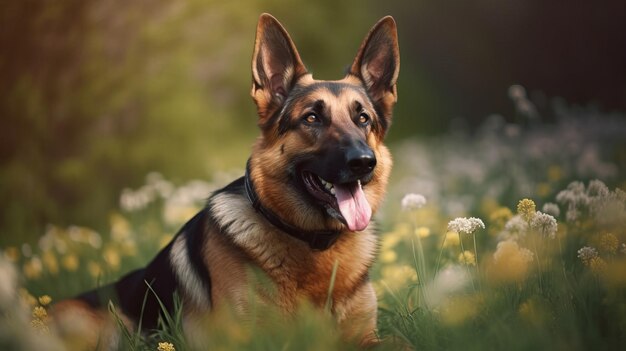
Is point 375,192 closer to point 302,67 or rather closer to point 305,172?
point 305,172

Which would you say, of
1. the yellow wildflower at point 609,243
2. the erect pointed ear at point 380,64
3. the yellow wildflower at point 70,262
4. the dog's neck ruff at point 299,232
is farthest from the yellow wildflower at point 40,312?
the yellow wildflower at point 609,243

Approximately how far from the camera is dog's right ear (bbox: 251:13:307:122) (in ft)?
12.3

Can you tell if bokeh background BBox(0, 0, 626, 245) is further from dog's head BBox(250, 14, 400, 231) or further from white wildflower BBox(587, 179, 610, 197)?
dog's head BBox(250, 14, 400, 231)

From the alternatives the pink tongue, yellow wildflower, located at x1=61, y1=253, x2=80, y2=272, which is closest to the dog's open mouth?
the pink tongue

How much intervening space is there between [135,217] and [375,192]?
4000 mm

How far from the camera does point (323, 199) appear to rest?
3.58 metres

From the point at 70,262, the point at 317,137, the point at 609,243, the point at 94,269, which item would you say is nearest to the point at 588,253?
the point at 609,243

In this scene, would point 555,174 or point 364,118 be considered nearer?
point 364,118

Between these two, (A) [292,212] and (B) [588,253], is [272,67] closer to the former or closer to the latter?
(A) [292,212]

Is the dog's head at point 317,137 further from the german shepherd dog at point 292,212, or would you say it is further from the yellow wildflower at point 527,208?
the yellow wildflower at point 527,208

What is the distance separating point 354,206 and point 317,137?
46cm

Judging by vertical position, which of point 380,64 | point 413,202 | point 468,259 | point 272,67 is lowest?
point 468,259

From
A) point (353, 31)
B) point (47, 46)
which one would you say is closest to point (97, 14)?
point (47, 46)

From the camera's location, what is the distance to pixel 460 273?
356 centimetres
